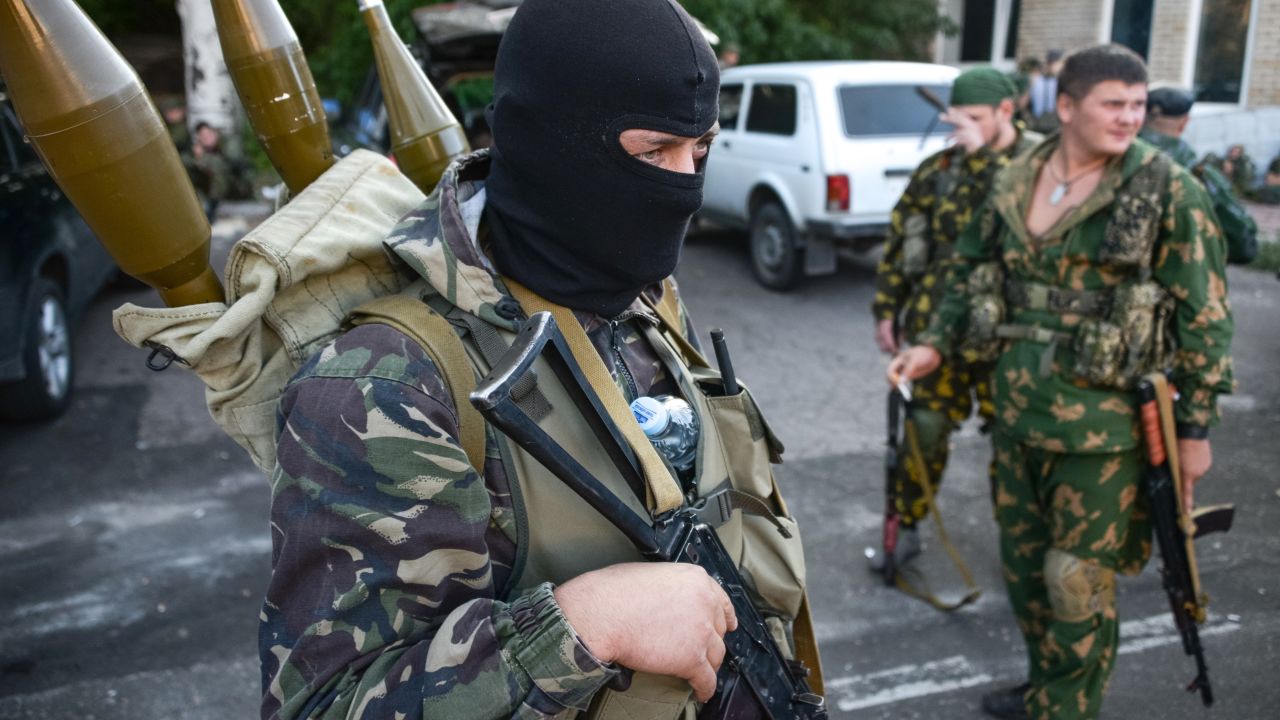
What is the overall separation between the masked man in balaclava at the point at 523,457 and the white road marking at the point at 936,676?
1.93m

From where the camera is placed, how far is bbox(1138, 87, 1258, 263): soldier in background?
4.06 meters

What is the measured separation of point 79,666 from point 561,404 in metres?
2.99

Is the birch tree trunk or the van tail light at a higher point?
the birch tree trunk

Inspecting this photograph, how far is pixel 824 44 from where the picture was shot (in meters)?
12.2

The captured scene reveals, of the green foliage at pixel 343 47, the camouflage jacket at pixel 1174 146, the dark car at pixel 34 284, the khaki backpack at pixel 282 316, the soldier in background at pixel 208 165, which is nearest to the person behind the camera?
the khaki backpack at pixel 282 316

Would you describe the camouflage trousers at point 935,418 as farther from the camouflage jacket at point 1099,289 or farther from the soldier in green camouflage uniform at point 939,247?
the camouflage jacket at point 1099,289

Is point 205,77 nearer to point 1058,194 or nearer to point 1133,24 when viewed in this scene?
point 1058,194

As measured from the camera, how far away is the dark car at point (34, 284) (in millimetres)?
5102

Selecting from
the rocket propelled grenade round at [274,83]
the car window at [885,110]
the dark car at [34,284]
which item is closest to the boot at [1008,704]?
the rocket propelled grenade round at [274,83]

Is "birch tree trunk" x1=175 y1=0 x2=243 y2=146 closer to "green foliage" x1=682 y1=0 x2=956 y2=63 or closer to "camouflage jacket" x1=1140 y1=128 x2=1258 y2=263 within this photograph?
"green foliage" x1=682 y1=0 x2=956 y2=63

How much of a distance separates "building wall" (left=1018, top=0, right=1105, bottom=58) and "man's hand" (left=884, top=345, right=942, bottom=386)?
10.6 meters

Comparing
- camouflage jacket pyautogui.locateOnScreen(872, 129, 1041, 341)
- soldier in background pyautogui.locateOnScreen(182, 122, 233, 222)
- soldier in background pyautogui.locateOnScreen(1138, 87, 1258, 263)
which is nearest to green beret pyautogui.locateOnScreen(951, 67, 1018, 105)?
camouflage jacket pyautogui.locateOnScreen(872, 129, 1041, 341)

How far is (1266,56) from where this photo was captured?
1166cm

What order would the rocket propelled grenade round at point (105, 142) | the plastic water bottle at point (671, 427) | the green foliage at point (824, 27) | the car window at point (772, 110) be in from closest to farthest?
the rocket propelled grenade round at point (105, 142) → the plastic water bottle at point (671, 427) → the car window at point (772, 110) → the green foliage at point (824, 27)
